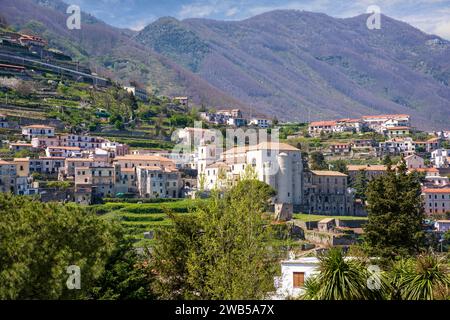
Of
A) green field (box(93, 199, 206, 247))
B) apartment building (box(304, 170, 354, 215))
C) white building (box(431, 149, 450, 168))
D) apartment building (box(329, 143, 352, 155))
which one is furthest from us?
apartment building (box(329, 143, 352, 155))

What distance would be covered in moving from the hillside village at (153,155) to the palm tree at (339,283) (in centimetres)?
2991

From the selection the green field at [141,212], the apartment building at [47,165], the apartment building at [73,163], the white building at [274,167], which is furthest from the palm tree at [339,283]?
the apartment building at [47,165]

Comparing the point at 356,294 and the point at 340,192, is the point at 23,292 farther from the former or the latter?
the point at 340,192

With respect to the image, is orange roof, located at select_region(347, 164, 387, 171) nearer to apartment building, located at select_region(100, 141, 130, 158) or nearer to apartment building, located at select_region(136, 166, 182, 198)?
apartment building, located at select_region(136, 166, 182, 198)

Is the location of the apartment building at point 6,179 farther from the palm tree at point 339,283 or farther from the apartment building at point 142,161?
the palm tree at point 339,283

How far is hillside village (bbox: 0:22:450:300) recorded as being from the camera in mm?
63812

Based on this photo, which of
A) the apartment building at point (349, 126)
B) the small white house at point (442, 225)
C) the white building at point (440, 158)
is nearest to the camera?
the small white house at point (442, 225)

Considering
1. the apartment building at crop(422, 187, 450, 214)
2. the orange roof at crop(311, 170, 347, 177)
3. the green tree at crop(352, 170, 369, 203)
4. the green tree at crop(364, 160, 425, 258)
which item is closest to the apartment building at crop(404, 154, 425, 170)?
the green tree at crop(352, 170, 369, 203)

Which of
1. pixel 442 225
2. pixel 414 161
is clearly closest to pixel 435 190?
pixel 442 225

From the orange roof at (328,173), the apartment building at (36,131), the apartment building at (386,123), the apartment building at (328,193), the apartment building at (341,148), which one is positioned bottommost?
the apartment building at (328,193)

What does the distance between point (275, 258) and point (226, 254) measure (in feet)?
8.16

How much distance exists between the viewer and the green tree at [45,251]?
15.5 m

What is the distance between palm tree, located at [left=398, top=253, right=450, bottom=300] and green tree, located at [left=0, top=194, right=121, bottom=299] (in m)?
7.24

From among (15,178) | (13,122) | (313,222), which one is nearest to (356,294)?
(313,222)
